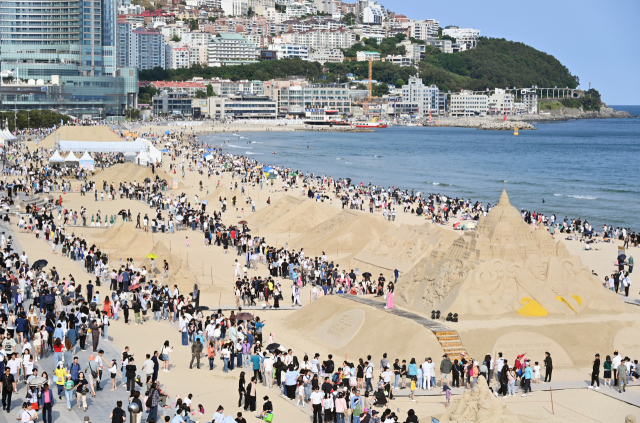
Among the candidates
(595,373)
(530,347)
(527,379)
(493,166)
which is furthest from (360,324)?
(493,166)

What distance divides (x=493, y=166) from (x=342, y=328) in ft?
254

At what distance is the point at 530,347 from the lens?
62.3 ft

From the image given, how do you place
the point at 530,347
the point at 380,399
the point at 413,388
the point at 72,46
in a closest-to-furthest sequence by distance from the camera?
the point at 380,399 < the point at 413,388 < the point at 530,347 < the point at 72,46

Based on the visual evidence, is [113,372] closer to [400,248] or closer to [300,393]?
[300,393]

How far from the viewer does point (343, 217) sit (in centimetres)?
3619

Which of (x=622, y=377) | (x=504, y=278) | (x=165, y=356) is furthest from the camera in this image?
(x=504, y=278)

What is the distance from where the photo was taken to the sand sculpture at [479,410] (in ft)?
44.3

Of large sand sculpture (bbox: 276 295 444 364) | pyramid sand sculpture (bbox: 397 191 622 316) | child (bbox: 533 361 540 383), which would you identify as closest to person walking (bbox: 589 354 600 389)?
child (bbox: 533 361 540 383)

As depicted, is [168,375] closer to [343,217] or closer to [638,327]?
[638,327]

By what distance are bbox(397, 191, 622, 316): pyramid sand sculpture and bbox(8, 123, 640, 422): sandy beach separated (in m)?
0.25

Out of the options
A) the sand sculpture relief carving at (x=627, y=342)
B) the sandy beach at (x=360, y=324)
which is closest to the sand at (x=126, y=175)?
the sandy beach at (x=360, y=324)

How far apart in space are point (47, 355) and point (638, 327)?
14397 mm

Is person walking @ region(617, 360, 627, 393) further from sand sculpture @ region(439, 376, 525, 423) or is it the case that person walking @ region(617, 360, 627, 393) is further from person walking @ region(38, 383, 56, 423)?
person walking @ region(38, 383, 56, 423)

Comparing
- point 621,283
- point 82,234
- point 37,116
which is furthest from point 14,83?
point 621,283
